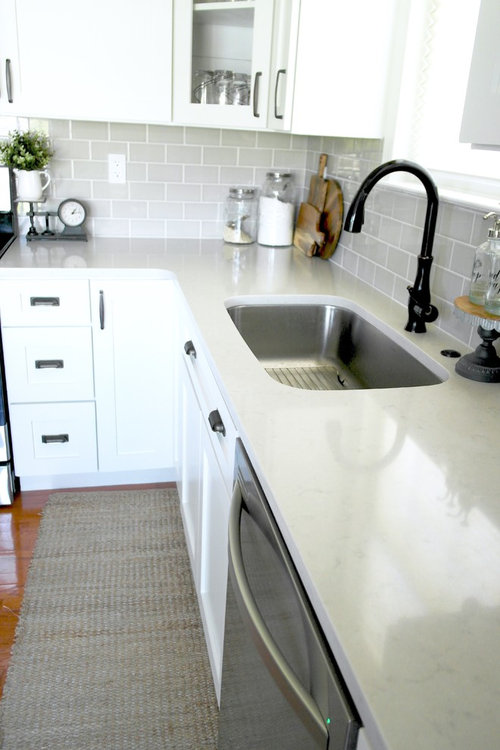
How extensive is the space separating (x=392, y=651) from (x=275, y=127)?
1921 millimetres

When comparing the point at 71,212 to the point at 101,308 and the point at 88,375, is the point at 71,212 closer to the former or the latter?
the point at 101,308

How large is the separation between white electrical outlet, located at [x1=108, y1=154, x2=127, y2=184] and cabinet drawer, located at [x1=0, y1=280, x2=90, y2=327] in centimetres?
69

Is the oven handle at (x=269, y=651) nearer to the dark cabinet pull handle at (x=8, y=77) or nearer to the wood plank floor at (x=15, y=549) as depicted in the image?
the wood plank floor at (x=15, y=549)

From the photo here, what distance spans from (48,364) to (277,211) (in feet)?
3.63

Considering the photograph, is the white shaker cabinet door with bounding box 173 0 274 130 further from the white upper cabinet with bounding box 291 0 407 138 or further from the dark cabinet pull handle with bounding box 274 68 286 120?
the white upper cabinet with bounding box 291 0 407 138

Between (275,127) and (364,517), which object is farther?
(275,127)

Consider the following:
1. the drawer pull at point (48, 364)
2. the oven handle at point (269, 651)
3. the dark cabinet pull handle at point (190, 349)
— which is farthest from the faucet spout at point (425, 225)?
the drawer pull at point (48, 364)

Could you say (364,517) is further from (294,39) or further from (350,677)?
(294,39)

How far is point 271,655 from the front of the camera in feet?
2.62

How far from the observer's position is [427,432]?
3.63ft

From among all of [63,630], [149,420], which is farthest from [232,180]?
[63,630]

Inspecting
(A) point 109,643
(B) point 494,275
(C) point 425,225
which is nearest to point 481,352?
(B) point 494,275

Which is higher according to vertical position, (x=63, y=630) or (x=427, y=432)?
(x=427, y=432)

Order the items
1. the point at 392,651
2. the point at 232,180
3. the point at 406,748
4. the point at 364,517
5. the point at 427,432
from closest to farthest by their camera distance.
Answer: the point at 406,748
the point at 392,651
the point at 364,517
the point at 427,432
the point at 232,180
